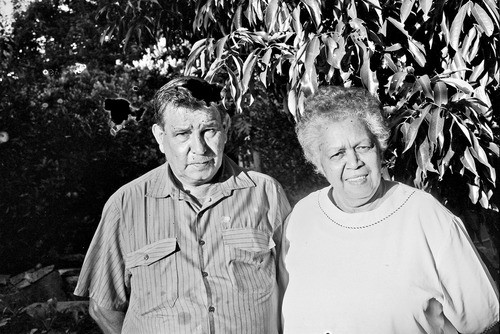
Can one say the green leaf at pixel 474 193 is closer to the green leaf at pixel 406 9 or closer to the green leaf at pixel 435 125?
the green leaf at pixel 435 125

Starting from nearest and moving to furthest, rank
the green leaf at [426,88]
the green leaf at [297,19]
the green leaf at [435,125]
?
1. the green leaf at [435,125]
2. the green leaf at [426,88]
3. the green leaf at [297,19]

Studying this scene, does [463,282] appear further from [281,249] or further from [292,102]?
[292,102]

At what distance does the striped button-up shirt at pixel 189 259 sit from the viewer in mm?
2166

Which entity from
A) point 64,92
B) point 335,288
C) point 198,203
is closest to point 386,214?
point 335,288

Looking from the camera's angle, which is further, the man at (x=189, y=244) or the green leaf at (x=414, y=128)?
the green leaf at (x=414, y=128)

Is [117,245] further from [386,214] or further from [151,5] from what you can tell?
[151,5]

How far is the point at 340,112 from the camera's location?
2.12 metres

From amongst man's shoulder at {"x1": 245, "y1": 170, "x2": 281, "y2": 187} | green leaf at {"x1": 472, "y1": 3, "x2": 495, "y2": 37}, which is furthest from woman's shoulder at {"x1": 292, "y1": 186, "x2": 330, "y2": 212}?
green leaf at {"x1": 472, "y1": 3, "x2": 495, "y2": 37}

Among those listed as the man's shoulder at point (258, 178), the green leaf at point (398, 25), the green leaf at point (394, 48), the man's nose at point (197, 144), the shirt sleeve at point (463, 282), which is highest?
the green leaf at point (398, 25)

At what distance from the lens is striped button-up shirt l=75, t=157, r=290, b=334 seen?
2.17 meters

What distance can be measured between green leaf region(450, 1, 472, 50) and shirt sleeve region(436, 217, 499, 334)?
104 cm

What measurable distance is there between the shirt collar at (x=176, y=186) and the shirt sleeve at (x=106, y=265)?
0.16 meters

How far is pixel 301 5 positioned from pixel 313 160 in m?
0.97

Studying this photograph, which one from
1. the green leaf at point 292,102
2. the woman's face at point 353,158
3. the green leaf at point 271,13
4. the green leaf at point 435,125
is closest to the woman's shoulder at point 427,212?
the woman's face at point 353,158
